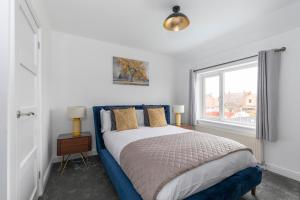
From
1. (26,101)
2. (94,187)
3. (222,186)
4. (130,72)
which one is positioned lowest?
(94,187)

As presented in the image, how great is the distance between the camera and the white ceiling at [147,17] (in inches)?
75.9

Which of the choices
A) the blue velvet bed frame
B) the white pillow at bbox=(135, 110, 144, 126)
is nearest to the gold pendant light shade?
the white pillow at bbox=(135, 110, 144, 126)

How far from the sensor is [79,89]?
→ 295 cm

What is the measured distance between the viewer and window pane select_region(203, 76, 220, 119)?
3.48 meters

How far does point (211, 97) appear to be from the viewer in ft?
11.9

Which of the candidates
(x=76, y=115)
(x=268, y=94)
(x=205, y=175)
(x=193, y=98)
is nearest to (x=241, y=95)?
(x=268, y=94)

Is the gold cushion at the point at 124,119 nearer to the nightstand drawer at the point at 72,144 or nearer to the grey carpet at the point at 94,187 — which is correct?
the nightstand drawer at the point at 72,144

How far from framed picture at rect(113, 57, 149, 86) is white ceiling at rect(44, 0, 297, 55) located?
21.1 inches

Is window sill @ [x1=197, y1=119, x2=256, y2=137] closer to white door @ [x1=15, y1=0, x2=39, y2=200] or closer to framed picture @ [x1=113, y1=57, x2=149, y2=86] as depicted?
framed picture @ [x1=113, y1=57, x2=149, y2=86]

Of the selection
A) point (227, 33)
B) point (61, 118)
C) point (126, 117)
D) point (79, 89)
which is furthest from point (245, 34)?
point (61, 118)

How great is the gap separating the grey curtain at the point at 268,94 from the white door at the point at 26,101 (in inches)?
128

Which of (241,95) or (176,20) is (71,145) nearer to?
(176,20)

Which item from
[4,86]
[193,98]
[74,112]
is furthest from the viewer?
[193,98]

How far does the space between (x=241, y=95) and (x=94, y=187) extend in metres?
3.18
